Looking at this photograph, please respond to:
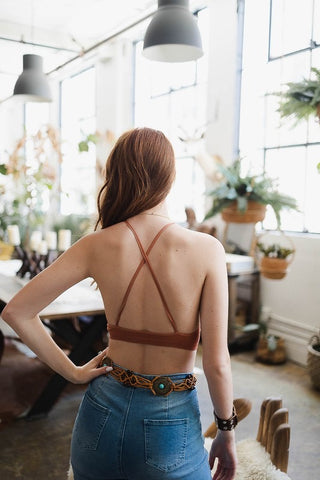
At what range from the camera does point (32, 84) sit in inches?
193

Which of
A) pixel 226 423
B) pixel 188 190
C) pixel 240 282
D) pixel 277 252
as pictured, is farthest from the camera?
pixel 188 190

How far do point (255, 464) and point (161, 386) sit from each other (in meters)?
0.95

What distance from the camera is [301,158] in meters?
4.83

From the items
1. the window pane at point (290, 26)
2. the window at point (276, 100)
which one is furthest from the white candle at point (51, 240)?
the window pane at point (290, 26)

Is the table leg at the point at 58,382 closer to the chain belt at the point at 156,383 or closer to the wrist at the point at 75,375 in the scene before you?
the wrist at the point at 75,375

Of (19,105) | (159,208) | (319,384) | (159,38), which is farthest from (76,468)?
(19,105)

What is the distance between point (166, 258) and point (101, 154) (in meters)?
7.41

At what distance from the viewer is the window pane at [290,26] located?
4.72 metres

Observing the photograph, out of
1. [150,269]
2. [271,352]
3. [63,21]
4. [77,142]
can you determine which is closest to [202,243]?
[150,269]

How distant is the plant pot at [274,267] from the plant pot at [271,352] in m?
0.70

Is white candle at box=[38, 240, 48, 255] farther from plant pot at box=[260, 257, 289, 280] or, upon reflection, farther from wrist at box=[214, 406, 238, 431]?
wrist at box=[214, 406, 238, 431]

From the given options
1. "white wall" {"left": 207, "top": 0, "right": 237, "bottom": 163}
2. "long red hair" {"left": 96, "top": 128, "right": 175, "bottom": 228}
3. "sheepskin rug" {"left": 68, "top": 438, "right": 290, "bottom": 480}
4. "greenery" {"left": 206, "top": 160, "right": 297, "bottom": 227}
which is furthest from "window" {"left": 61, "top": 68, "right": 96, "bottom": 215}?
"long red hair" {"left": 96, "top": 128, "right": 175, "bottom": 228}

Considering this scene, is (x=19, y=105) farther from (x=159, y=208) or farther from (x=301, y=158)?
(x=159, y=208)

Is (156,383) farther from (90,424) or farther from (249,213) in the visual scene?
(249,213)
